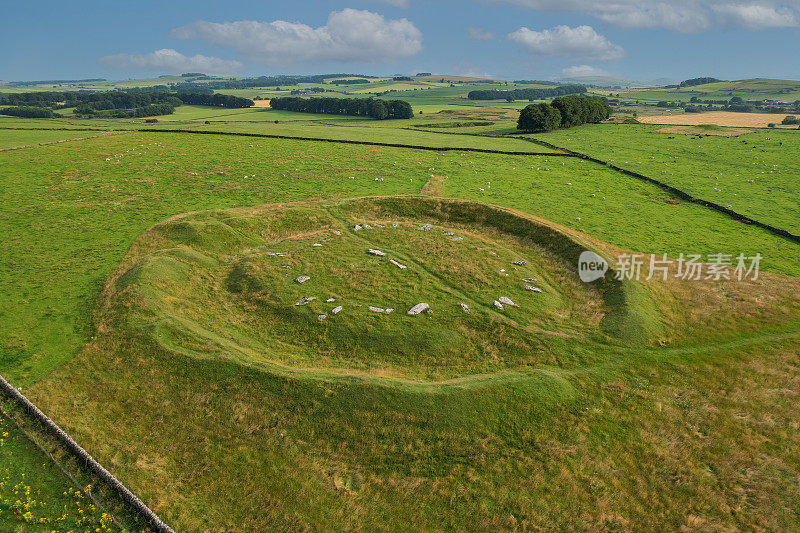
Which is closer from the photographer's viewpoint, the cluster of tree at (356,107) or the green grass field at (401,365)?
the green grass field at (401,365)

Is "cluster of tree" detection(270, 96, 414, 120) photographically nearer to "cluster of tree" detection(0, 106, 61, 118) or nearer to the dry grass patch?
"cluster of tree" detection(0, 106, 61, 118)

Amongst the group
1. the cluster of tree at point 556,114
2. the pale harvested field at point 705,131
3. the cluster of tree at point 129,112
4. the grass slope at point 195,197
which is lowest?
the grass slope at point 195,197

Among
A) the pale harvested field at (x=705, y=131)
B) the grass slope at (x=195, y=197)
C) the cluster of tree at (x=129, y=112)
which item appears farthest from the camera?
the cluster of tree at (x=129, y=112)

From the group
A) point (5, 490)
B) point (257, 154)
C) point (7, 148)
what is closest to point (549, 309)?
point (5, 490)

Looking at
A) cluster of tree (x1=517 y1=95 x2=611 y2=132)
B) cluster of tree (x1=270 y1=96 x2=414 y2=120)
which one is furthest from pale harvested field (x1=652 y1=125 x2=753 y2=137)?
cluster of tree (x1=270 y1=96 x2=414 y2=120)

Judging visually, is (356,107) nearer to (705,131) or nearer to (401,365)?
(705,131)

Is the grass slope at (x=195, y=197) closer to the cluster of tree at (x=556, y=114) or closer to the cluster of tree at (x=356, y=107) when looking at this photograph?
→ the cluster of tree at (x=556, y=114)

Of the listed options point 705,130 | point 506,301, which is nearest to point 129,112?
point 506,301

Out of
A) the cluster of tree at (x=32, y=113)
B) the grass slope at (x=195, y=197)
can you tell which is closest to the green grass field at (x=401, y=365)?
the grass slope at (x=195, y=197)
